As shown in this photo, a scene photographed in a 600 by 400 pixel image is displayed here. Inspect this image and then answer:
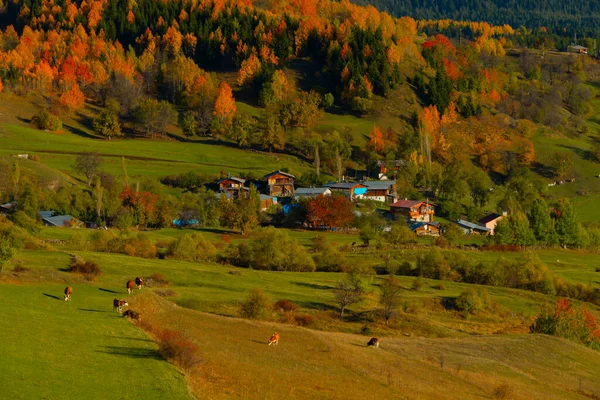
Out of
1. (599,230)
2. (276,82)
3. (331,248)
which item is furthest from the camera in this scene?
(276,82)

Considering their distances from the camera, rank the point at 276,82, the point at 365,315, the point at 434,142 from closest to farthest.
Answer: the point at 365,315 → the point at 434,142 → the point at 276,82

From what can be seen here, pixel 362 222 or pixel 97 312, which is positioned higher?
pixel 97 312

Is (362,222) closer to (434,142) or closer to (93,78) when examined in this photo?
(434,142)

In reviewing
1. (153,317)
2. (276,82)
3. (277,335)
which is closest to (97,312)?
(153,317)

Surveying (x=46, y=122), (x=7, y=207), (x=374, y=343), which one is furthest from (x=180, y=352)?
(x=46, y=122)

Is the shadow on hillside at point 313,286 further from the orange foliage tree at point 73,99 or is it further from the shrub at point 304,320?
the orange foliage tree at point 73,99

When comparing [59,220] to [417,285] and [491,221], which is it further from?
[491,221]

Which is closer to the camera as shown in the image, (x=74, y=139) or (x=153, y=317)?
(x=153, y=317)
